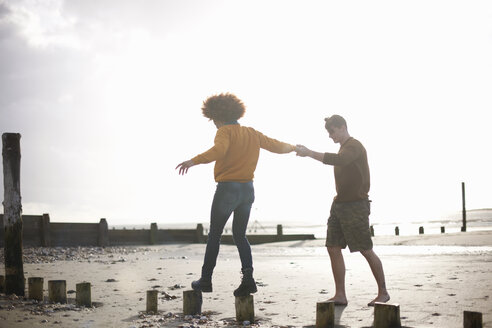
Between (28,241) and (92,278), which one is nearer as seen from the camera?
(92,278)

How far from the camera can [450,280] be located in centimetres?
639

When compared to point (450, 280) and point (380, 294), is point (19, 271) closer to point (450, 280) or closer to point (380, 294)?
point (380, 294)

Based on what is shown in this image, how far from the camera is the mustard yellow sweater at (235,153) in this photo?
16.7 feet

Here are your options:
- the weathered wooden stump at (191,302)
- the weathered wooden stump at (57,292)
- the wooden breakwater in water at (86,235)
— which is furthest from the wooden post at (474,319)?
the wooden breakwater in water at (86,235)

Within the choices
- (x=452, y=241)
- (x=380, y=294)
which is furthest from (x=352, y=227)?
(x=452, y=241)

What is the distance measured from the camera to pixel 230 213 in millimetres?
5102

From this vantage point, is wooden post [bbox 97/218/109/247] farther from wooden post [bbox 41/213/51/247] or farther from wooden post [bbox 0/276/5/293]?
wooden post [bbox 0/276/5/293]

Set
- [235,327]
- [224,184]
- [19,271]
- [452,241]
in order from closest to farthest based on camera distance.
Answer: [235,327]
[224,184]
[19,271]
[452,241]

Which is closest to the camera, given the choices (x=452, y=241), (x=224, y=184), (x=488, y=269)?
(x=224, y=184)

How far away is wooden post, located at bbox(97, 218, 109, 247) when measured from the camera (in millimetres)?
18688

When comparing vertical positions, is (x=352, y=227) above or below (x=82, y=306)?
above

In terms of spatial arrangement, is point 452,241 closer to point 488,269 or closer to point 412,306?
point 488,269

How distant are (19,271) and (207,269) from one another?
282 cm

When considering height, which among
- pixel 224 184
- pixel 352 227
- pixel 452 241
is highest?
pixel 224 184
